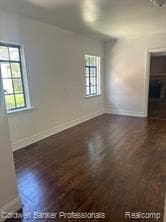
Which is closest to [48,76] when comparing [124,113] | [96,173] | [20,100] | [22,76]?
[22,76]

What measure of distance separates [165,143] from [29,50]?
348 cm

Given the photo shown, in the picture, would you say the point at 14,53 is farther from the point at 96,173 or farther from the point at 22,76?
the point at 96,173

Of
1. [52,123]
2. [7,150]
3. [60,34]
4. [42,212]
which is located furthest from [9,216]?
[60,34]

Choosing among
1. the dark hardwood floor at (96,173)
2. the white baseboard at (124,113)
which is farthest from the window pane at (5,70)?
the white baseboard at (124,113)

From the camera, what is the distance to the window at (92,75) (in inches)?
223

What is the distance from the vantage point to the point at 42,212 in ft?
6.08

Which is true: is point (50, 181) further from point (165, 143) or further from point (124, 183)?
point (165, 143)

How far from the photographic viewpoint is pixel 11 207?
1802 mm

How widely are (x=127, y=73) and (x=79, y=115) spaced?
227cm

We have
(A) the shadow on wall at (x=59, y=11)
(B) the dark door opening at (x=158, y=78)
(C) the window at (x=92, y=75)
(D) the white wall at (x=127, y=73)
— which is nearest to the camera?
(A) the shadow on wall at (x=59, y=11)

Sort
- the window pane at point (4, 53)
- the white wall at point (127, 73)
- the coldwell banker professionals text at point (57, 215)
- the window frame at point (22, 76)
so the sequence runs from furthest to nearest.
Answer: the white wall at point (127, 73)
the window frame at point (22, 76)
the window pane at point (4, 53)
the coldwell banker professionals text at point (57, 215)

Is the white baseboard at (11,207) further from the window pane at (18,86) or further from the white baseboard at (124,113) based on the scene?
the white baseboard at (124,113)

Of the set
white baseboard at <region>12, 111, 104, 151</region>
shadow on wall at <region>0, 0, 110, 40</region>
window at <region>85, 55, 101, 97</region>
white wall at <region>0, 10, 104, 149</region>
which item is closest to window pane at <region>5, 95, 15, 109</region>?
white wall at <region>0, 10, 104, 149</region>

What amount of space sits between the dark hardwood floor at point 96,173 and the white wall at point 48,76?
1.40 feet
